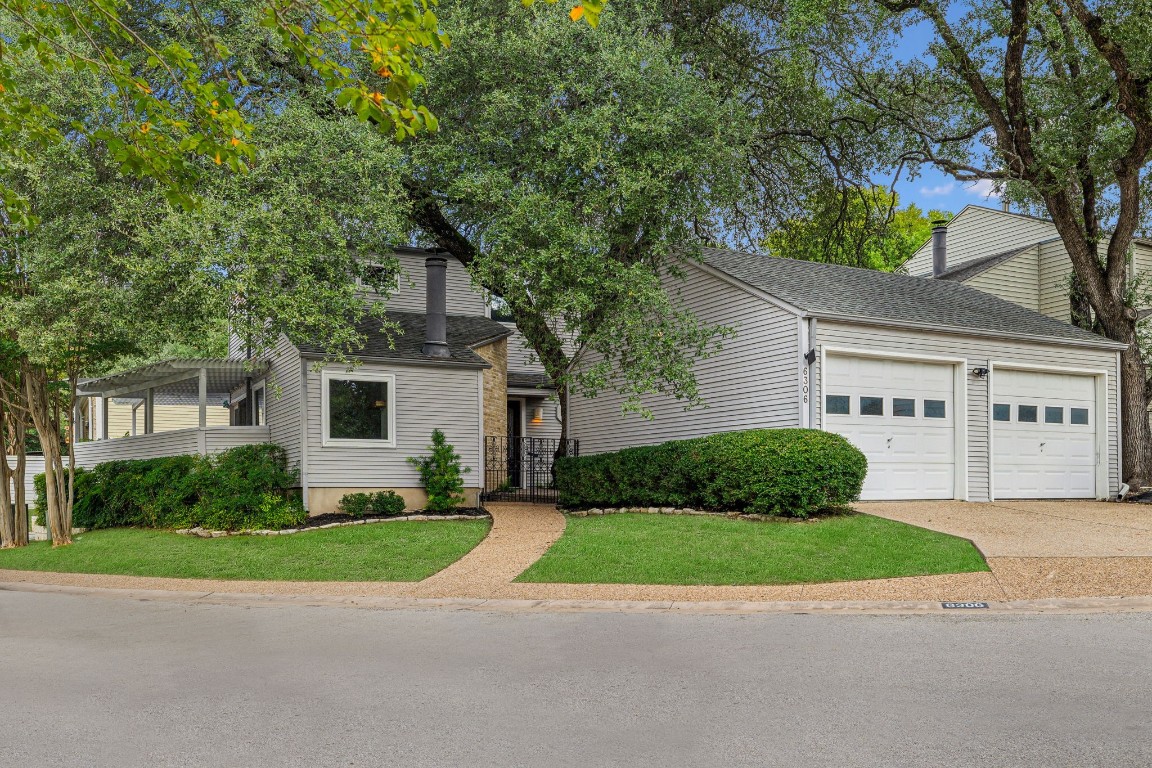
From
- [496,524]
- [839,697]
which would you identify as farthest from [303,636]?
[496,524]

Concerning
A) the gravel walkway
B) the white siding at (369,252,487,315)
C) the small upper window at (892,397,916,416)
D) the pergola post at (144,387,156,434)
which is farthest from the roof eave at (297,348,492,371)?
the small upper window at (892,397,916,416)

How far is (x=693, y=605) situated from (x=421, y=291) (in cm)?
1579

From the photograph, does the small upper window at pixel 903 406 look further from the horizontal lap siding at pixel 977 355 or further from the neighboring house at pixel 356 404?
the neighboring house at pixel 356 404

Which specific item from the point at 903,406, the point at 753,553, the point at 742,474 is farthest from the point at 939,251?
the point at 753,553

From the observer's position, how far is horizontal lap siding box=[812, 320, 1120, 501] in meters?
15.6

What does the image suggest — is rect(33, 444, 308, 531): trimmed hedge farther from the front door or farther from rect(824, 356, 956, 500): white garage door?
rect(824, 356, 956, 500): white garage door

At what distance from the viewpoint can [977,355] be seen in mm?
17016

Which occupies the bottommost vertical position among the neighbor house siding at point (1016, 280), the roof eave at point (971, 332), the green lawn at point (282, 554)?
the green lawn at point (282, 554)

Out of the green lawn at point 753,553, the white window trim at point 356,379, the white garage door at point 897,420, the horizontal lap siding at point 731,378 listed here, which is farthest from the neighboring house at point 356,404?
the white garage door at point 897,420

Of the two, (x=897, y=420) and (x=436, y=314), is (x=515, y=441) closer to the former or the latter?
(x=436, y=314)

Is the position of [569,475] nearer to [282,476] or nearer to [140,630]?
[282,476]

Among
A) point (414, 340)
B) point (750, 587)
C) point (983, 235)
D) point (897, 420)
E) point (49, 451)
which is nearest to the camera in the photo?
point (750, 587)

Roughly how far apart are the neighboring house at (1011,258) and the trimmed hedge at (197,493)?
17.2 metres

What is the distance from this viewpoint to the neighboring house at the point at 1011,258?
23531mm
